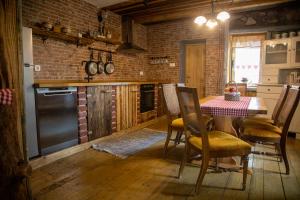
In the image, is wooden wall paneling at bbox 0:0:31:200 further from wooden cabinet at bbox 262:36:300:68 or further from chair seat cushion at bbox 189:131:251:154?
wooden cabinet at bbox 262:36:300:68

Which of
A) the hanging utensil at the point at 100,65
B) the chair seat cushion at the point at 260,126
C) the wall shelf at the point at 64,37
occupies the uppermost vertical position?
the wall shelf at the point at 64,37

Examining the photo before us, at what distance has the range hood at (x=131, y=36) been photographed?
16.8 ft

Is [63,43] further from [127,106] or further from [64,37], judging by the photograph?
[127,106]

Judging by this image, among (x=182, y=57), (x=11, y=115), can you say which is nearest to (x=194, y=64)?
(x=182, y=57)

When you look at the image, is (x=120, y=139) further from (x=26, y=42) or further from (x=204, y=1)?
(x=204, y=1)

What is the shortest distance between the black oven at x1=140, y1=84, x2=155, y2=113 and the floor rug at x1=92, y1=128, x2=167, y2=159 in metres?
0.69

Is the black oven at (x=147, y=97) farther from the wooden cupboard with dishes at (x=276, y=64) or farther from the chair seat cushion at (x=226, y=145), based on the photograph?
the chair seat cushion at (x=226, y=145)

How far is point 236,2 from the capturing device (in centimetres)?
441

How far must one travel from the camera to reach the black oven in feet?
15.4

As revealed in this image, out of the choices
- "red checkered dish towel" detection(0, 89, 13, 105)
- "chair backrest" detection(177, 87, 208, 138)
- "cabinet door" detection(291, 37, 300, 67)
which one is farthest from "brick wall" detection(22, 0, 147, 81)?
"cabinet door" detection(291, 37, 300, 67)

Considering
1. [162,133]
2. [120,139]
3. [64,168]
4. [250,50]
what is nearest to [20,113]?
[64,168]

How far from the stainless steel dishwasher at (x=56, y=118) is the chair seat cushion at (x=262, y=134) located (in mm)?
2273

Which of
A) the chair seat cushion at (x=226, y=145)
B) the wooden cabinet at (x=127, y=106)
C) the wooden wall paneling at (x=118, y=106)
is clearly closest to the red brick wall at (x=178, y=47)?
the wooden cabinet at (x=127, y=106)

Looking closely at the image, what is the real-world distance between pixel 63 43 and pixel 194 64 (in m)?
3.45
